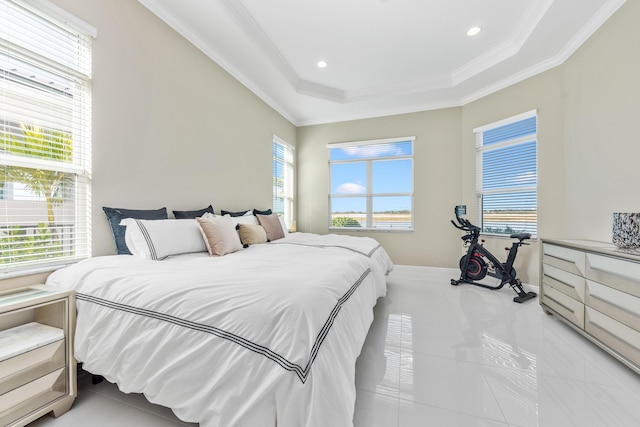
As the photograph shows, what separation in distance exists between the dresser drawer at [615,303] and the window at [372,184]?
2.78 metres

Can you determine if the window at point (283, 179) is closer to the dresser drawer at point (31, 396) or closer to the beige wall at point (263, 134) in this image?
the beige wall at point (263, 134)

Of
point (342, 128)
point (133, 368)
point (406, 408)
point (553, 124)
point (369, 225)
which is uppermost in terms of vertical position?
point (342, 128)

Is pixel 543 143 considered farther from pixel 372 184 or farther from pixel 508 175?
pixel 372 184

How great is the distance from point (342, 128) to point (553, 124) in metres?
3.19

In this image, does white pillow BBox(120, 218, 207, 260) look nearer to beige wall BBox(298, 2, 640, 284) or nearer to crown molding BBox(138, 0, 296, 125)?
crown molding BBox(138, 0, 296, 125)

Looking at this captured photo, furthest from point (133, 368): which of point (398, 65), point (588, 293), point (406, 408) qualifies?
point (398, 65)

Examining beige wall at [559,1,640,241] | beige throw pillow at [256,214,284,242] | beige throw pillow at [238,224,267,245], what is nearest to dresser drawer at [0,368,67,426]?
beige throw pillow at [238,224,267,245]

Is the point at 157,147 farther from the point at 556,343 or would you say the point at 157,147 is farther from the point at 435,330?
the point at 556,343

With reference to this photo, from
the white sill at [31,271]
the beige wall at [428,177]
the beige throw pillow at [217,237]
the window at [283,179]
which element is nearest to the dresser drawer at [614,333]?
the beige wall at [428,177]

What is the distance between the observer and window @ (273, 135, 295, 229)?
4668 millimetres

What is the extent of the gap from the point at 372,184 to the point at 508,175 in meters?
→ 2.15

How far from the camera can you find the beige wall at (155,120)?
2.01 m

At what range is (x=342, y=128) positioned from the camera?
5117 mm

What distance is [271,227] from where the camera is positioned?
3.30m
